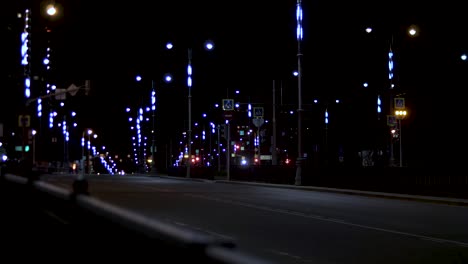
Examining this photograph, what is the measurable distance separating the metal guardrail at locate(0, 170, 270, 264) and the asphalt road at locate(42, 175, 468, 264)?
30.4 inches

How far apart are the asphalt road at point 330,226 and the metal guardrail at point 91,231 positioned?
773 mm

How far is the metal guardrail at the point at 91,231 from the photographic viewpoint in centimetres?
414

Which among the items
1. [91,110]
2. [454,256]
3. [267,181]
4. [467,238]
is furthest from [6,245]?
[91,110]

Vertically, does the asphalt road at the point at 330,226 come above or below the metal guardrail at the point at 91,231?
below

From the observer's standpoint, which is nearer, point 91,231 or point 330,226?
point 91,231

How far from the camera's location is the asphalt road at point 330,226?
13.4 metres

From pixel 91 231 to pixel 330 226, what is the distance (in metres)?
12.9

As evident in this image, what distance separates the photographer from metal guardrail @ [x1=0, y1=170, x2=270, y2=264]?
4.14m

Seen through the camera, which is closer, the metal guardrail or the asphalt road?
the metal guardrail

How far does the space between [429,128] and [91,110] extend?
9920 centimetres

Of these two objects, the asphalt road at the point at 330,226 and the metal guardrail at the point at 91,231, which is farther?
the asphalt road at the point at 330,226

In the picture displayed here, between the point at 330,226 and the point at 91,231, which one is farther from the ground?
the point at 91,231

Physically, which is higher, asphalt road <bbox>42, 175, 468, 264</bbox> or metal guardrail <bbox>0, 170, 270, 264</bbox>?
metal guardrail <bbox>0, 170, 270, 264</bbox>

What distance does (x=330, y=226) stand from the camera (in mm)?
18875
